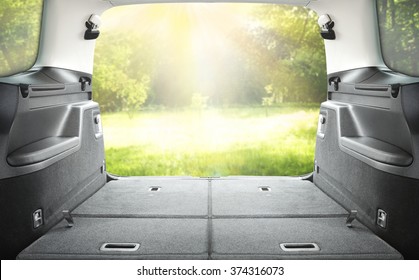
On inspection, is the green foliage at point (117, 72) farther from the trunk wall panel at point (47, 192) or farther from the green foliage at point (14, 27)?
the trunk wall panel at point (47, 192)

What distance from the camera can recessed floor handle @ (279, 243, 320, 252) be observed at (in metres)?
2.07

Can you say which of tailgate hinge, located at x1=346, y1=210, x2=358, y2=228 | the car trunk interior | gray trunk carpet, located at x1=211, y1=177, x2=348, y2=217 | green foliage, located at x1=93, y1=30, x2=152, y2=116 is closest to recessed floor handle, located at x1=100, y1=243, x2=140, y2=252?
the car trunk interior

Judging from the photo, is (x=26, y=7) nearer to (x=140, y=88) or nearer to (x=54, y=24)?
(x=140, y=88)

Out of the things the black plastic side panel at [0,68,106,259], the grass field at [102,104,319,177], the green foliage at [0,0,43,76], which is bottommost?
the grass field at [102,104,319,177]

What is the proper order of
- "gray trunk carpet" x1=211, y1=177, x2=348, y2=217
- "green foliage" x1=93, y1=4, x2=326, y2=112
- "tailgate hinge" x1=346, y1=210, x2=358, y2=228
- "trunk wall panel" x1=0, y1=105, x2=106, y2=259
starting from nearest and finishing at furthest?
"trunk wall panel" x1=0, y1=105, x2=106, y2=259
"tailgate hinge" x1=346, y1=210, x2=358, y2=228
"gray trunk carpet" x1=211, y1=177, x2=348, y2=217
"green foliage" x1=93, y1=4, x2=326, y2=112

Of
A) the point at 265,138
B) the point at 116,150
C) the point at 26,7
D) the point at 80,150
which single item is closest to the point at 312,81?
the point at 265,138

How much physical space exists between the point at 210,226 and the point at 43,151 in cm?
98

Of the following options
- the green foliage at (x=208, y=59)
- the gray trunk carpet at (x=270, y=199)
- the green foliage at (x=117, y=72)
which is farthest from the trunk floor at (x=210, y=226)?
the green foliage at (x=117, y=72)

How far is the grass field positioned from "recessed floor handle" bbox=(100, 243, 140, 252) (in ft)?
17.0

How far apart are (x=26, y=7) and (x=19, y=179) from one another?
14.4 feet

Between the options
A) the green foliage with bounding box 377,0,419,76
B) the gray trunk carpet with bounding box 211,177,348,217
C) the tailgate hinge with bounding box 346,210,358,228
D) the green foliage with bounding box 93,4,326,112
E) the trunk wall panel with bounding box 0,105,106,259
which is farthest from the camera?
the green foliage with bounding box 93,4,326,112

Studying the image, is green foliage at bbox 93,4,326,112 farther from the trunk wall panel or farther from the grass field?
the trunk wall panel

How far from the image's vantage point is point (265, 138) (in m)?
7.84

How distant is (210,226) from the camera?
2420mm
